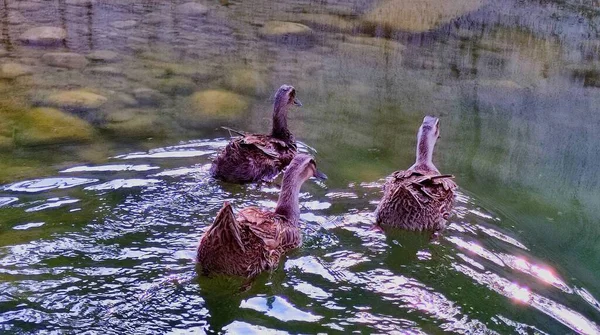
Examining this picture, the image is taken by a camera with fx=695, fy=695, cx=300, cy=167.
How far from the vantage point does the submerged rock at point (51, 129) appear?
303 inches

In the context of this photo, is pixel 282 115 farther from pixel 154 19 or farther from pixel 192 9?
pixel 192 9

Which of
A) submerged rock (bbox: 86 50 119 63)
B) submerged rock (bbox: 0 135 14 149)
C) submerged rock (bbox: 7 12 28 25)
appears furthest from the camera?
→ submerged rock (bbox: 7 12 28 25)

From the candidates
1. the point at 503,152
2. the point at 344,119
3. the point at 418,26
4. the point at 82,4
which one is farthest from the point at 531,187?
the point at 82,4

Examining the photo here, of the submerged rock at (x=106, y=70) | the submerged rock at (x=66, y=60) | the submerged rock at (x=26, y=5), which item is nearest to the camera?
the submerged rock at (x=106, y=70)

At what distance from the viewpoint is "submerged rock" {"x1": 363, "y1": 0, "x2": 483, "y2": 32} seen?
14.1 meters

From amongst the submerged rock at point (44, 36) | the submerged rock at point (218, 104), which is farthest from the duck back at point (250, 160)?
the submerged rock at point (44, 36)

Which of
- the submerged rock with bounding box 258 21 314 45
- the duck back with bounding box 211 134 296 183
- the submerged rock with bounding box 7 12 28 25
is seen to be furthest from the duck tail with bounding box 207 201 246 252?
the submerged rock with bounding box 7 12 28 25

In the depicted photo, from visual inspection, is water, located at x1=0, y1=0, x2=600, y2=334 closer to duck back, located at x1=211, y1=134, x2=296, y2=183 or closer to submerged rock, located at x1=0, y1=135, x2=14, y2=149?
submerged rock, located at x1=0, y1=135, x2=14, y2=149

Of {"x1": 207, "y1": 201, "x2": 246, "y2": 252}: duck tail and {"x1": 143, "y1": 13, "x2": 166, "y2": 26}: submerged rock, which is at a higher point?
{"x1": 143, "y1": 13, "x2": 166, "y2": 26}: submerged rock

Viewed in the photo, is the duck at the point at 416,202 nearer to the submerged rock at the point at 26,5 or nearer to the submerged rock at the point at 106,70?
the submerged rock at the point at 106,70

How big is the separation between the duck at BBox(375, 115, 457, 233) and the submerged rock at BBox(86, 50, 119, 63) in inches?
250

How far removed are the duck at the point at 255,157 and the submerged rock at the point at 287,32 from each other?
570 centimetres

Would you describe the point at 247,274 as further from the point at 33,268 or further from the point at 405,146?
the point at 405,146

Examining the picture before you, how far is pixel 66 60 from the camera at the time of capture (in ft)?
36.2
